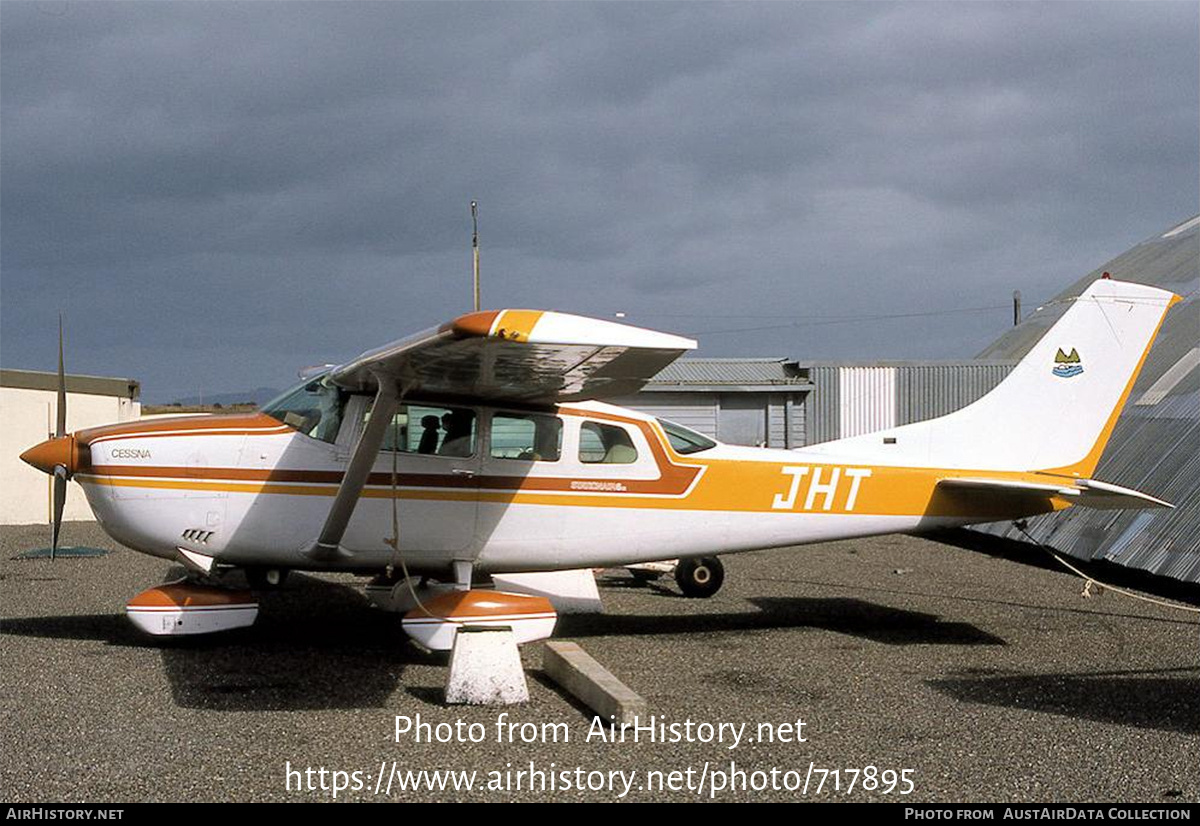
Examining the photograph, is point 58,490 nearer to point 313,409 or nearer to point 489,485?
point 313,409

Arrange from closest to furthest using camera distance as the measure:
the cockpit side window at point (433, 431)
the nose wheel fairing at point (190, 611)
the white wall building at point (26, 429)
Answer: the nose wheel fairing at point (190, 611)
the cockpit side window at point (433, 431)
the white wall building at point (26, 429)

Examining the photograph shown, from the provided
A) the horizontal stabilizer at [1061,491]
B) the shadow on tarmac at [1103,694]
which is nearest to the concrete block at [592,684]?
the shadow on tarmac at [1103,694]

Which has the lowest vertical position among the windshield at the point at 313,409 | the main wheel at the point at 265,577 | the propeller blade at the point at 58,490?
the main wheel at the point at 265,577

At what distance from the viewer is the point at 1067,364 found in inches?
417

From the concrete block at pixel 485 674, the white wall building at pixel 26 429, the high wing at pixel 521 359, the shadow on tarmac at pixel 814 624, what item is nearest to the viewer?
the high wing at pixel 521 359

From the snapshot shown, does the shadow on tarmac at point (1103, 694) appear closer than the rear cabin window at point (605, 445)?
Yes

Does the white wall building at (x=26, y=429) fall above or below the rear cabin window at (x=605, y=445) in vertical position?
below

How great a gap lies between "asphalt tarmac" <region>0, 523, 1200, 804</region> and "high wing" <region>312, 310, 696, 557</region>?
5.41 ft

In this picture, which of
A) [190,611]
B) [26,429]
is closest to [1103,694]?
[190,611]

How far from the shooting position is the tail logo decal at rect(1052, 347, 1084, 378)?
1056 centimetres

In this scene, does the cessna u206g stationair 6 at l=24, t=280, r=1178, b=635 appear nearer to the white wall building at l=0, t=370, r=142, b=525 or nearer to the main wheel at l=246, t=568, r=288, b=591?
the main wheel at l=246, t=568, r=288, b=591

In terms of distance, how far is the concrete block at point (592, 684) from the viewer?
22.2 feet

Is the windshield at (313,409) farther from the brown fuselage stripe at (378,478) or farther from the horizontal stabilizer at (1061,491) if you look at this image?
A: the horizontal stabilizer at (1061,491)

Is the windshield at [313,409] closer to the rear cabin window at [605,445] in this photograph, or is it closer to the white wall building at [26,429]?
the rear cabin window at [605,445]
